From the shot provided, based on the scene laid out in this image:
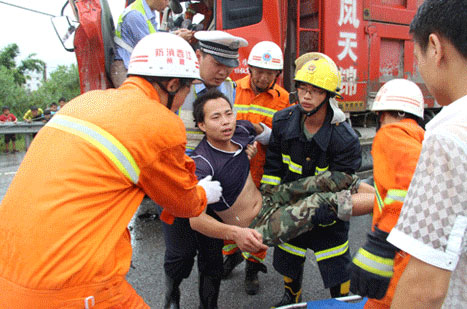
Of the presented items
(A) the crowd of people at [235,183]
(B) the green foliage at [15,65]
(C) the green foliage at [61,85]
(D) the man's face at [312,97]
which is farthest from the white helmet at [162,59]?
(B) the green foliage at [15,65]

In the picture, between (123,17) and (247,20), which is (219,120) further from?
(247,20)

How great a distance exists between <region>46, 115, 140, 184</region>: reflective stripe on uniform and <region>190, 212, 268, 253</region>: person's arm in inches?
35.5

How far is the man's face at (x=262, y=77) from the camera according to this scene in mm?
2926

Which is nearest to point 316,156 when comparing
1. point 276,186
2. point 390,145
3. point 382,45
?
point 276,186

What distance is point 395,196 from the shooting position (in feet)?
4.07

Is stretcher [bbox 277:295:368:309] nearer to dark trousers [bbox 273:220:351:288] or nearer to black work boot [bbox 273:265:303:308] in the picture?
dark trousers [bbox 273:220:351:288]

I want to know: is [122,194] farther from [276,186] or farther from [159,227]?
[159,227]

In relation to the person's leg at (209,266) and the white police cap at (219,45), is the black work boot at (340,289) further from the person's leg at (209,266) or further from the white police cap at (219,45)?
the white police cap at (219,45)

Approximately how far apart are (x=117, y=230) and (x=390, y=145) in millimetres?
1085

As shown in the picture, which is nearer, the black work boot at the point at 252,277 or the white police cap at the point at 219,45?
the white police cap at the point at 219,45

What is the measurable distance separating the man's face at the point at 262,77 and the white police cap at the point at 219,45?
583 millimetres

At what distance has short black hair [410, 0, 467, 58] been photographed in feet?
2.56

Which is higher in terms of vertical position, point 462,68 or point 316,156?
point 462,68

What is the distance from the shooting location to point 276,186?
2.37m
